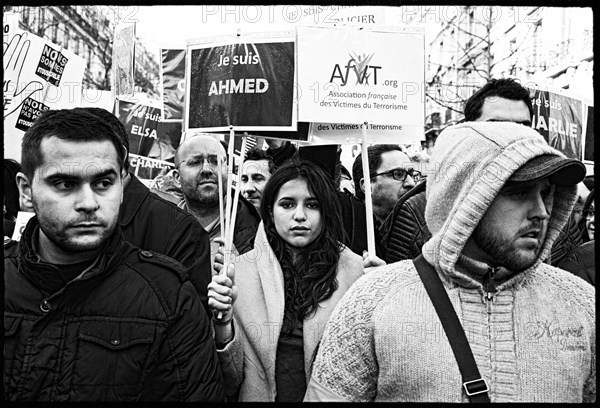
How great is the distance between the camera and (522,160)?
228 centimetres

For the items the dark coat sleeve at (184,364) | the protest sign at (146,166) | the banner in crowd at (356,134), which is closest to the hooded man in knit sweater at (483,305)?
the dark coat sleeve at (184,364)

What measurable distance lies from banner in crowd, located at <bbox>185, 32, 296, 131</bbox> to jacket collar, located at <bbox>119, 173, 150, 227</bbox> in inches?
16.5

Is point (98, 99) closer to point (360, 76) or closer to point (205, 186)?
point (205, 186)

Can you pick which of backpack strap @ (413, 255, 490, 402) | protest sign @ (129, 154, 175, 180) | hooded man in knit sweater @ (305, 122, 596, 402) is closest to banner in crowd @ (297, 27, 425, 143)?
hooded man in knit sweater @ (305, 122, 596, 402)

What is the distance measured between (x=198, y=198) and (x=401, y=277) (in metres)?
2.38

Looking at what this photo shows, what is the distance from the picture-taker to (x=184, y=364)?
2.43m

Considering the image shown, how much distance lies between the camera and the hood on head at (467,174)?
7.50ft

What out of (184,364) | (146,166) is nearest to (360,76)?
(184,364)

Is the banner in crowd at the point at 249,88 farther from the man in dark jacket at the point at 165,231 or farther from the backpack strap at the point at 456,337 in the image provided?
the backpack strap at the point at 456,337

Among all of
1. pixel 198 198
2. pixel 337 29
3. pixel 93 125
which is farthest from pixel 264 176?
pixel 93 125

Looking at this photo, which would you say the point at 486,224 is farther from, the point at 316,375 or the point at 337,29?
the point at 337,29

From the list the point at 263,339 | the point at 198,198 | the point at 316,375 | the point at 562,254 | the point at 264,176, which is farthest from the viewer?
the point at 264,176

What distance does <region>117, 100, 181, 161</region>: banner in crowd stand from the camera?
5711 millimetres

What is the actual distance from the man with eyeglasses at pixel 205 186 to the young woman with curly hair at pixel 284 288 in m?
0.84
